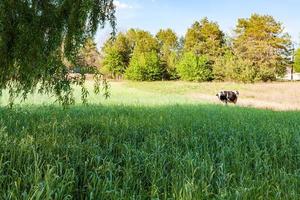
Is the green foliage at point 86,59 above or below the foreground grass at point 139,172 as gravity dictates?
above

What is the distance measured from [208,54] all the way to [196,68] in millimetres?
4403

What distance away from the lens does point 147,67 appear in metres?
57.7

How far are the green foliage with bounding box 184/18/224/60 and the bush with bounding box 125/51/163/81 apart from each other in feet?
18.6

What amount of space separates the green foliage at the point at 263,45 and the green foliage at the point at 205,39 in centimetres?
258

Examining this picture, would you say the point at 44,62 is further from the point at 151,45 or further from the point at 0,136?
the point at 151,45

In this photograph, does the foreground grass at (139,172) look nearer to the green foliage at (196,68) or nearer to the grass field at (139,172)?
the grass field at (139,172)

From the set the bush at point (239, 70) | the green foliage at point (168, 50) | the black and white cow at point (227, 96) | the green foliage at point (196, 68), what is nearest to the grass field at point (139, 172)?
the black and white cow at point (227, 96)

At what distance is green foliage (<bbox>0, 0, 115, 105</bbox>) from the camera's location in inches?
233

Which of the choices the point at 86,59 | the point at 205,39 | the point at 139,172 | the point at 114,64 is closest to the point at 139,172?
the point at 139,172

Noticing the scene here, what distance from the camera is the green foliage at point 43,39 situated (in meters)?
5.92

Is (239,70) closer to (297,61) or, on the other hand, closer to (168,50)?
(168,50)

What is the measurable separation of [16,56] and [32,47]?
14.5 inches

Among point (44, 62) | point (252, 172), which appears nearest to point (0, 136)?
point (44, 62)

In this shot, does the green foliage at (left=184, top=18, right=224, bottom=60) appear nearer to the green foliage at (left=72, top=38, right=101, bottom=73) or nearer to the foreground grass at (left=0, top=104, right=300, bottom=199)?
the green foliage at (left=72, top=38, right=101, bottom=73)
